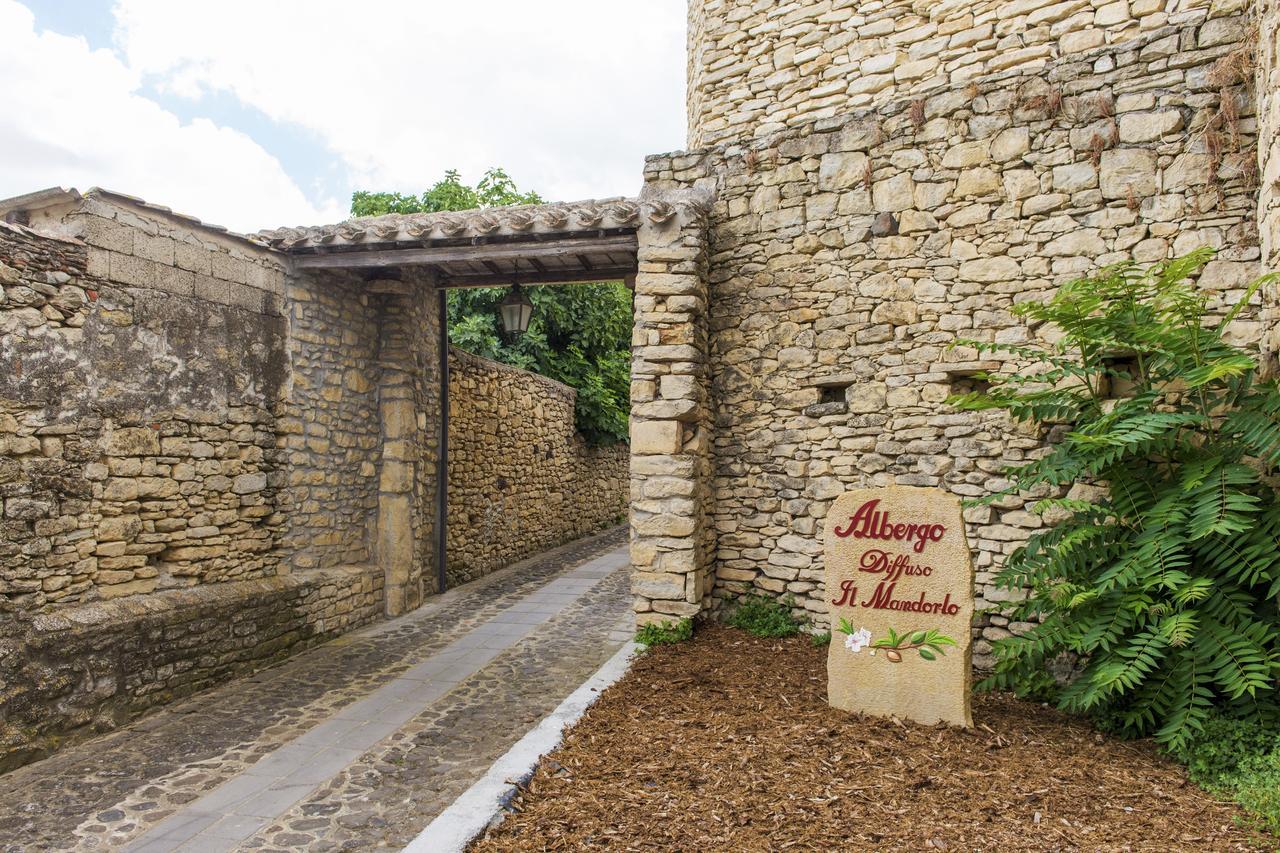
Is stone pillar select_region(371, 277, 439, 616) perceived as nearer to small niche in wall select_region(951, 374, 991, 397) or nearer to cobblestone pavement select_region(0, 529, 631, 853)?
cobblestone pavement select_region(0, 529, 631, 853)

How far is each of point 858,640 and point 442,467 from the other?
5822mm

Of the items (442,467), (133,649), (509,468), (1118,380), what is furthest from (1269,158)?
(509,468)

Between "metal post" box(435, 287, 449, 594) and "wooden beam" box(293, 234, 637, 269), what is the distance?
1.95 m

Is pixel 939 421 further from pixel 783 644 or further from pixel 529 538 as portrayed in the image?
pixel 529 538

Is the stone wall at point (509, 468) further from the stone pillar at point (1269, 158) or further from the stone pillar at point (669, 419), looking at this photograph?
the stone pillar at point (1269, 158)

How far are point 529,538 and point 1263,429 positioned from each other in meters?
9.44

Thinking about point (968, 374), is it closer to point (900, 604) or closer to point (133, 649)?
point (900, 604)

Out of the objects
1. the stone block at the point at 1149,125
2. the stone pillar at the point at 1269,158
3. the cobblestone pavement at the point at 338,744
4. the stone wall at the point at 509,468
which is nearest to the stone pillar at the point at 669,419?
the cobblestone pavement at the point at 338,744

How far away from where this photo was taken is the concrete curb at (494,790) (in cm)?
283

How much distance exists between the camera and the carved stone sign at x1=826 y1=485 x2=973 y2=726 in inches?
150

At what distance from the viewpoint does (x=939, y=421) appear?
5129 millimetres

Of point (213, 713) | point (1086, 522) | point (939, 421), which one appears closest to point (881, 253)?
point (939, 421)

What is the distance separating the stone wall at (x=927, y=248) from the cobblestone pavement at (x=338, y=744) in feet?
6.39

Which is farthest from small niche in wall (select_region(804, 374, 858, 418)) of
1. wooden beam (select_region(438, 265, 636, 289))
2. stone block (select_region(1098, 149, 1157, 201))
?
wooden beam (select_region(438, 265, 636, 289))
